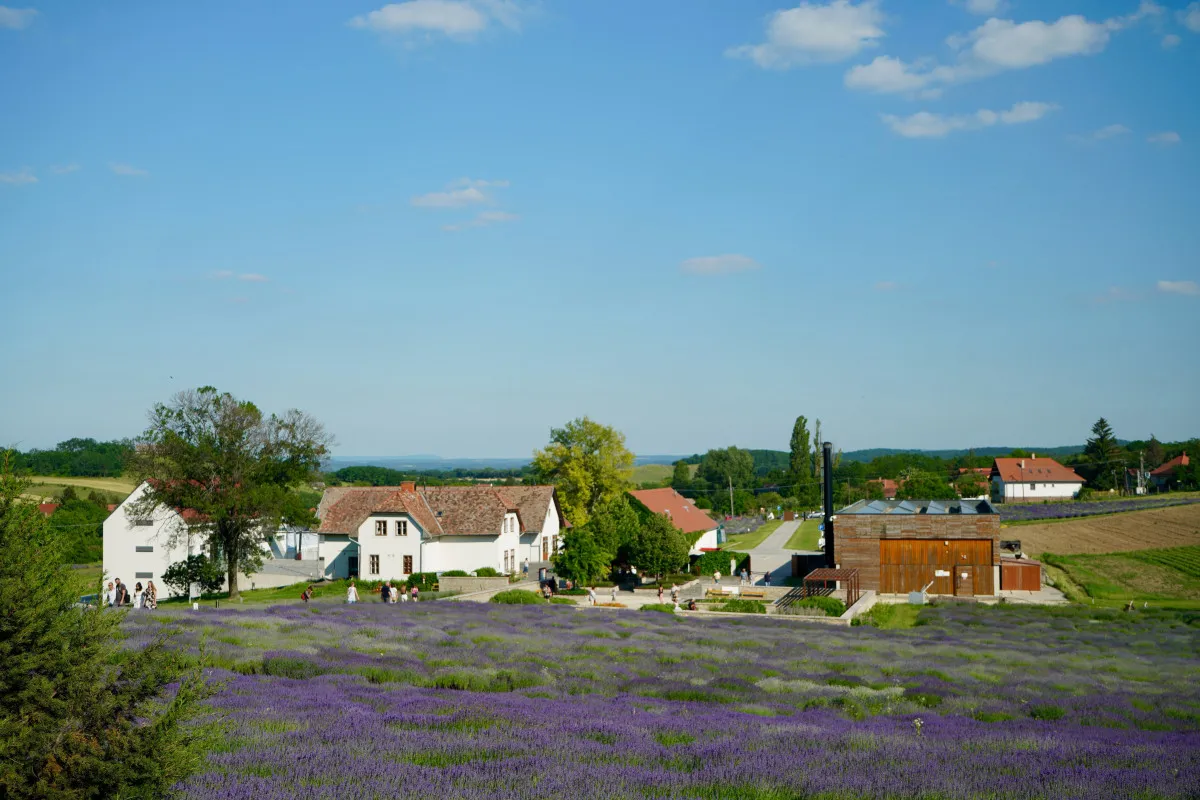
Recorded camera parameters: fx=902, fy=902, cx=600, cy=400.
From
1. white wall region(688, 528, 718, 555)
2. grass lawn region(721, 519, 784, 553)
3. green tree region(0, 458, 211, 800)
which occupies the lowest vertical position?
grass lawn region(721, 519, 784, 553)

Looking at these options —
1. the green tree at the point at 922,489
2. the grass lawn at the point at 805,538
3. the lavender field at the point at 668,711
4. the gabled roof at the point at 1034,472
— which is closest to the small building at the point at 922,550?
the lavender field at the point at 668,711

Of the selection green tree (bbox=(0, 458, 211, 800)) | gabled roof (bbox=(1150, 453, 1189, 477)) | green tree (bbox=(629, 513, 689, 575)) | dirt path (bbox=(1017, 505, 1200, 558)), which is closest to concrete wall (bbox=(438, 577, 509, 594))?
green tree (bbox=(629, 513, 689, 575))

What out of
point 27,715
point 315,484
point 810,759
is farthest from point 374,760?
point 315,484

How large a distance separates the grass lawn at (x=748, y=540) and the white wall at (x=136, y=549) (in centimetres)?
4412

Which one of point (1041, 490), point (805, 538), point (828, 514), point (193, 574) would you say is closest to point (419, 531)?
point (193, 574)

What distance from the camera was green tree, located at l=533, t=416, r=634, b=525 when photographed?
7544 cm

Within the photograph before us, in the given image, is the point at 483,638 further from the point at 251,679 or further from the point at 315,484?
the point at 315,484

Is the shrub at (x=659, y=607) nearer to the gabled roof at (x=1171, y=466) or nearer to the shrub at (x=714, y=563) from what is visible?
the shrub at (x=714, y=563)

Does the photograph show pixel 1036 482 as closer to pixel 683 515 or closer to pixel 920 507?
pixel 683 515

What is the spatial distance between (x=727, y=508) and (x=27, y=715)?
5668 inches

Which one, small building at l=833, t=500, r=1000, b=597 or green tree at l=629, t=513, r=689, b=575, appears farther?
green tree at l=629, t=513, r=689, b=575

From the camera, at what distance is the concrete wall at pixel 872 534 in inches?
2067

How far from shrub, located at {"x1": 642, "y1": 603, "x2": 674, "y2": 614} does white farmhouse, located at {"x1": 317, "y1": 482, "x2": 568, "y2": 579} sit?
17.8 meters

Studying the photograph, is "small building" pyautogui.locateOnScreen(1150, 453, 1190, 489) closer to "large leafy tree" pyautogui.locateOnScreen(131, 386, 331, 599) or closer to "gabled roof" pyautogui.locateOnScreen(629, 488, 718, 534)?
"gabled roof" pyautogui.locateOnScreen(629, 488, 718, 534)
